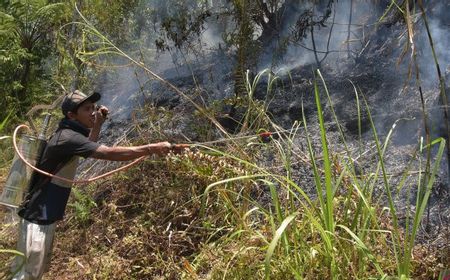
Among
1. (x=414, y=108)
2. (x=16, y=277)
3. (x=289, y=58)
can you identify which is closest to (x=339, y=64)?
(x=289, y=58)

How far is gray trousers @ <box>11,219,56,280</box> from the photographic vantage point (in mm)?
2920

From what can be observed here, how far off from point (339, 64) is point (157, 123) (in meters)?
2.24

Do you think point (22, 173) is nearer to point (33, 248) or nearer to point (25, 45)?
point (33, 248)

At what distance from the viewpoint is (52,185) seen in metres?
3.01

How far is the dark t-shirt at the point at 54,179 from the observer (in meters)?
2.90

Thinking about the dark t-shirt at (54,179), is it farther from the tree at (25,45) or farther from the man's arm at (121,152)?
the tree at (25,45)

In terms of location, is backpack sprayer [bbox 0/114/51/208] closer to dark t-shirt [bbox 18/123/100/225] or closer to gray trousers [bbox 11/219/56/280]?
dark t-shirt [bbox 18/123/100/225]

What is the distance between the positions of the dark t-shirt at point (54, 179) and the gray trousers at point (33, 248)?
5 centimetres

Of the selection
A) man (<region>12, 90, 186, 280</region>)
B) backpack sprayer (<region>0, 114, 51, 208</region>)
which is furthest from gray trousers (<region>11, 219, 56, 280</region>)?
backpack sprayer (<region>0, 114, 51, 208</region>)

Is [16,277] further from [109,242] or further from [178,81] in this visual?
[178,81]

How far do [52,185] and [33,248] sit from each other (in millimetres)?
407

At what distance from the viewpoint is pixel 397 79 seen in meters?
4.74

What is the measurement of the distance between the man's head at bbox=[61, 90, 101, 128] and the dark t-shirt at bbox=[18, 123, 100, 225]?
0.36 ft

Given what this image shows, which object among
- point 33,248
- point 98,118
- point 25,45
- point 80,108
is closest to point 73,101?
point 80,108
